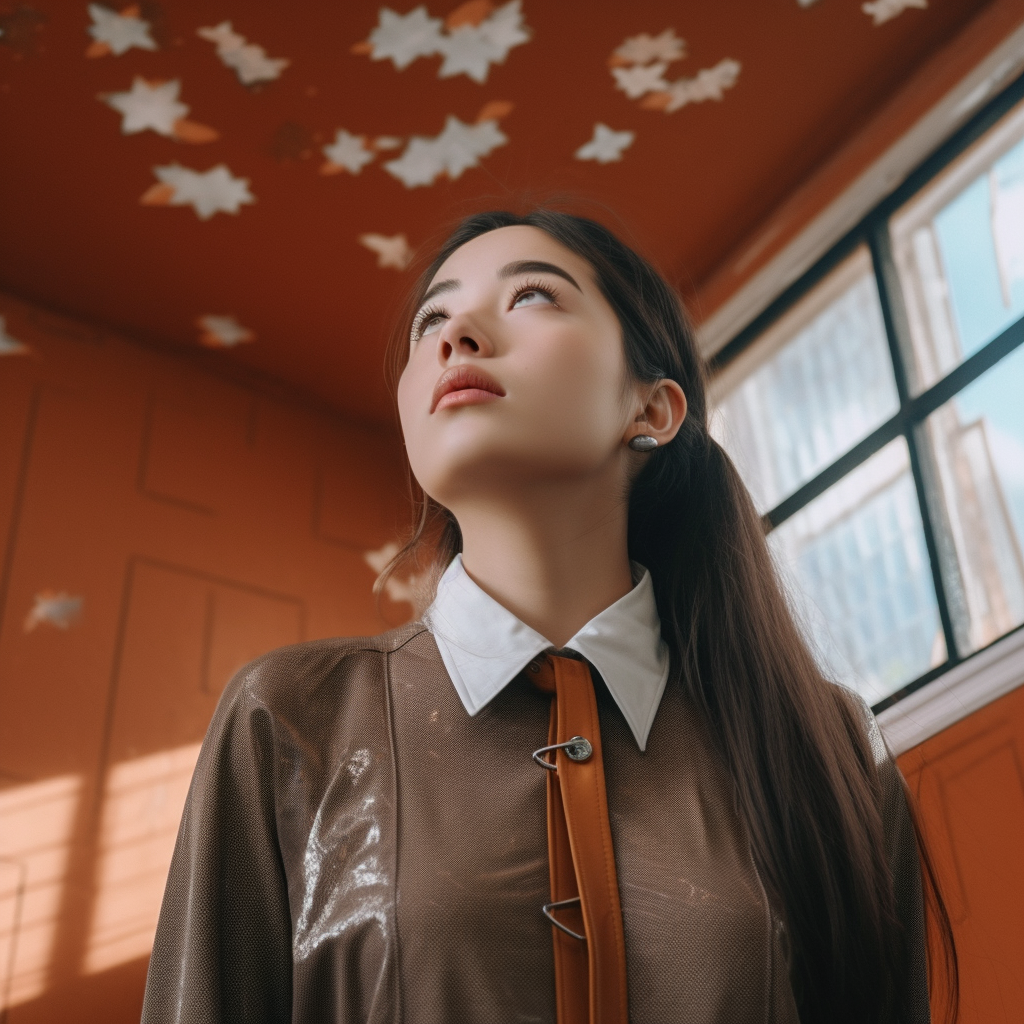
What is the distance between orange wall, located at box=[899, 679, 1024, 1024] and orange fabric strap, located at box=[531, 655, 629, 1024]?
79 cm

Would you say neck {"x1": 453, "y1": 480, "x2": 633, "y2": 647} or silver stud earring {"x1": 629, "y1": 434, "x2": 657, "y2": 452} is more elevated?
silver stud earring {"x1": 629, "y1": 434, "x2": 657, "y2": 452}

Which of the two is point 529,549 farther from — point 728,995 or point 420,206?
point 420,206

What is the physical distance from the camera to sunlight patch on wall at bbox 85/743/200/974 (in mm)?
2232

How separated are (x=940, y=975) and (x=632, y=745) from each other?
0.85m

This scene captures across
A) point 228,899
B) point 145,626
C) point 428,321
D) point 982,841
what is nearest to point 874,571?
point 982,841

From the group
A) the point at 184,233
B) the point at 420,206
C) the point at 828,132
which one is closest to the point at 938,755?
the point at 828,132

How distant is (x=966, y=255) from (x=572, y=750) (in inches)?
66.1

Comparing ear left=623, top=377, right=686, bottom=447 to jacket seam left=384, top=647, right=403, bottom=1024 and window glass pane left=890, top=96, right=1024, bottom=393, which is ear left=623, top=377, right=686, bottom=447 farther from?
window glass pane left=890, top=96, right=1024, bottom=393

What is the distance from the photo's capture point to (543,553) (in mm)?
1093

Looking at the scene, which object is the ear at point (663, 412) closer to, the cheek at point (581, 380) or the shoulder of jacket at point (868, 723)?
the cheek at point (581, 380)

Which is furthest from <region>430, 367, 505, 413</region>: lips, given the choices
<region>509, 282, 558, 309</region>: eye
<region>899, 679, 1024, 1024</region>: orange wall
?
<region>899, 679, 1024, 1024</region>: orange wall

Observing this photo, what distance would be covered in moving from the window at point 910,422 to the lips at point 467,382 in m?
0.92

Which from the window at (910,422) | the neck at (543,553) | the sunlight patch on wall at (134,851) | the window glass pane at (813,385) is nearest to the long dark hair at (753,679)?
the neck at (543,553)

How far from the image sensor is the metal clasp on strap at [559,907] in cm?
86
